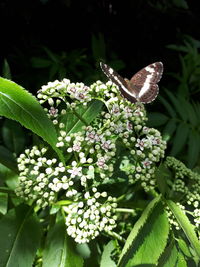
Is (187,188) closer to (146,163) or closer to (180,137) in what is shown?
(146,163)

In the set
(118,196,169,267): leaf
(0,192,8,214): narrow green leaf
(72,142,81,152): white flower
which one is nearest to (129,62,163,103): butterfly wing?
(72,142,81,152): white flower

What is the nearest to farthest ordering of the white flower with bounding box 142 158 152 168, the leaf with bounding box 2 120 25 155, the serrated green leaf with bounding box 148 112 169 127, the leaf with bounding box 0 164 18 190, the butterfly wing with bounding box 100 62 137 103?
the white flower with bounding box 142 158 152 168, the butterfly wing with bounding box 100 62 137 103, the leaf with bounding box 0 164 18 190, the leaf with bounding box 2 120 25 155, the serrated green leaf with bounding box 148 112 169 127

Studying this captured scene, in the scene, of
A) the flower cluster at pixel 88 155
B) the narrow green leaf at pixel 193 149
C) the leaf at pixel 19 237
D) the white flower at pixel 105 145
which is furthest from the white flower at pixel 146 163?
the narrow green leaf at pixel 193 149

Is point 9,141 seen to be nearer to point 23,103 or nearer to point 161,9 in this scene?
point 23,103

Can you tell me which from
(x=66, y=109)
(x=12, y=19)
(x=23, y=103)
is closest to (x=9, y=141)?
(x=66, y=109)

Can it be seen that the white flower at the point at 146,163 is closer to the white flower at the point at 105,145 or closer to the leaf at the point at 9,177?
the white flower at the point at 105,145

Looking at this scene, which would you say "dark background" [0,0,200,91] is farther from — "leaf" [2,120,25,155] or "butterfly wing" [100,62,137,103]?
"butterfly wing" [100,62,137,103]
